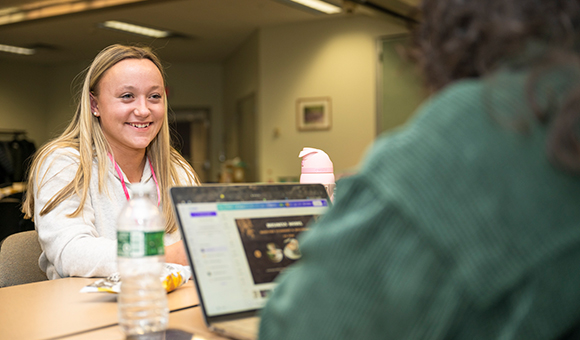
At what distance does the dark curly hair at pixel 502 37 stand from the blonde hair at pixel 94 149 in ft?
3.92

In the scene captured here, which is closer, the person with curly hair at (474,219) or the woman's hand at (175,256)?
the person with curly hair at (474,219)

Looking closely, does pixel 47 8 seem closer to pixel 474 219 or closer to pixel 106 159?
pixel 106 159

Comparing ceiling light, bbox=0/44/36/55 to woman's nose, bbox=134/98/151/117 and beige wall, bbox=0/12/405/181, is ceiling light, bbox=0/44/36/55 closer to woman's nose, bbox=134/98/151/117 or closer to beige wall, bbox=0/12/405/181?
beige wall, bbox=0/12/405/181

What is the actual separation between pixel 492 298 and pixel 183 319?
606 millimetres

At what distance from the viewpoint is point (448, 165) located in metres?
0.46

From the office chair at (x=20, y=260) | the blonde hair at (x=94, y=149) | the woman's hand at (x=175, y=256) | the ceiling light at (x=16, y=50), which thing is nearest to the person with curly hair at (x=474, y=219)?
the woman's hand at (x=175, y=256)

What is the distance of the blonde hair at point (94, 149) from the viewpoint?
5.03 ft

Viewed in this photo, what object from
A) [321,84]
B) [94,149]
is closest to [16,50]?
[321,84]

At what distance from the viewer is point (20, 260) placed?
1.52 m

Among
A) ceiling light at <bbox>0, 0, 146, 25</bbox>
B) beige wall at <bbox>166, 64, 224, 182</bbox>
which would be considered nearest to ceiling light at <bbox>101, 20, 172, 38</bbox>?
ceiling light at <bbox>0, 0, 146, 25</bbox>

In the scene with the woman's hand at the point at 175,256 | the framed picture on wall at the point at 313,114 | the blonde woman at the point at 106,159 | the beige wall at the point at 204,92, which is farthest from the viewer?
the beige wall at the point at 204,92

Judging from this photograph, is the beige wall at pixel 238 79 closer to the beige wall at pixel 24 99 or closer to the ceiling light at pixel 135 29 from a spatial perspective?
the ceiling light at pixel 135 29

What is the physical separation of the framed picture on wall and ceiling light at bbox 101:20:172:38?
90.9 inches

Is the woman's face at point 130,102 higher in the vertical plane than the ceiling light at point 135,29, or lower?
lower
